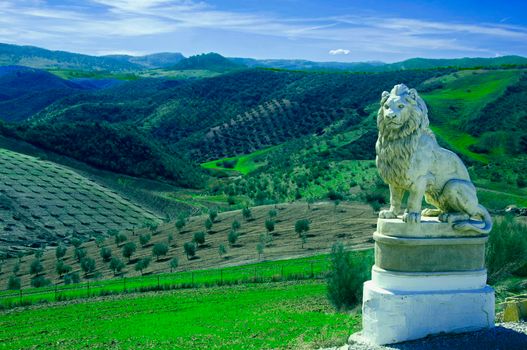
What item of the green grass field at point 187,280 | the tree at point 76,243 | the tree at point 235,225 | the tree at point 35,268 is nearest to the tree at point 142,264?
the green grass field at point 187,280

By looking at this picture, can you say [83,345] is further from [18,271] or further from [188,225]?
[188,225]

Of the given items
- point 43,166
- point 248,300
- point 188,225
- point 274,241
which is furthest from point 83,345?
point 43,166

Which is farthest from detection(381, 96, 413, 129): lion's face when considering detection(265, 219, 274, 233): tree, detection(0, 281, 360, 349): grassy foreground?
detection(265, 219, 274, 233): tree

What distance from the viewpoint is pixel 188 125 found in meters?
146

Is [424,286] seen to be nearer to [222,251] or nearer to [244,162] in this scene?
[222,251]

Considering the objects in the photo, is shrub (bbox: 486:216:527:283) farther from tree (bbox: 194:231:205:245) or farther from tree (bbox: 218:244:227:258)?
tree (bbox: 194:231:205:245)

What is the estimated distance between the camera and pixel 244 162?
11738cm

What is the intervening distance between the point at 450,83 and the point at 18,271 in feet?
306

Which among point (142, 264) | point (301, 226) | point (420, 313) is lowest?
point (142, 264)

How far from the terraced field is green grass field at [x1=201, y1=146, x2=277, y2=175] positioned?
36675 millimetres

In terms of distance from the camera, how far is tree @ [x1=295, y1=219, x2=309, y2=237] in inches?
1916

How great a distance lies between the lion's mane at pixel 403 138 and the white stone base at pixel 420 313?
2.14 m

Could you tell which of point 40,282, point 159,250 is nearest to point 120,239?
point 159,250

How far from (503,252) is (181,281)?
19.3 m
